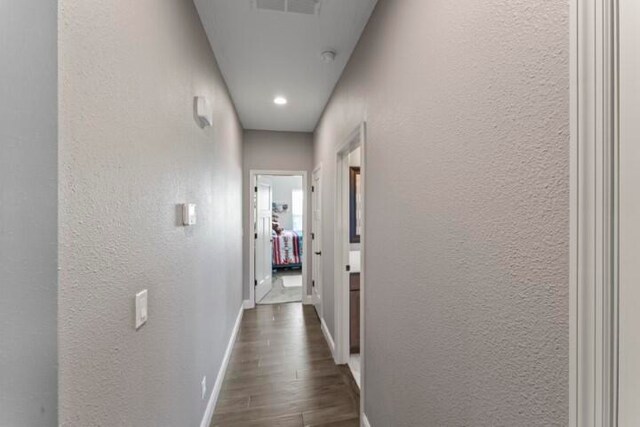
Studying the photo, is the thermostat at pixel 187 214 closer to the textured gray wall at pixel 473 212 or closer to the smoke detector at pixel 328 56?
the textured gray wall at pixel 473 212

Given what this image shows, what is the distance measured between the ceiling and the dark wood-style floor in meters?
2.65

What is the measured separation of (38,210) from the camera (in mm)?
601

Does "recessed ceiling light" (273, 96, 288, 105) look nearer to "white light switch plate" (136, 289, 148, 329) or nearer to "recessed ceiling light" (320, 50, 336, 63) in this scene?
"recessed ceiling light" (320, 50, 336, 63)

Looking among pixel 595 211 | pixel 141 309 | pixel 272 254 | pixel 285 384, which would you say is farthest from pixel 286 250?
pixel 595 211

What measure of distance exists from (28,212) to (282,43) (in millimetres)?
1932

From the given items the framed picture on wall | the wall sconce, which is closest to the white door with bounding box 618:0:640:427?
the wall sconce

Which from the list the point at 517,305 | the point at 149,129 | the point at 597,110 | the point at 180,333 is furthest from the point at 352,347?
the point at 597,110

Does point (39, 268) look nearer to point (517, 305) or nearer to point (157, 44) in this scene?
point (157, 44)

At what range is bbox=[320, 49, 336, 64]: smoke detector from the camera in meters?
2.13

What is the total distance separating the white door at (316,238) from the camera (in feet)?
12.1

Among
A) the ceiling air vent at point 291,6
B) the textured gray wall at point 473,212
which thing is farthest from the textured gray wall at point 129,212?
the textured gray wall at point 473,212

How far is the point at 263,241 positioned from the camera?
4.63 meters

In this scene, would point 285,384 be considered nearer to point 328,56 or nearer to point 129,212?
point 129,212

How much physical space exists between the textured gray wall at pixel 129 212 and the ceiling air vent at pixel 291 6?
1.35 ft
